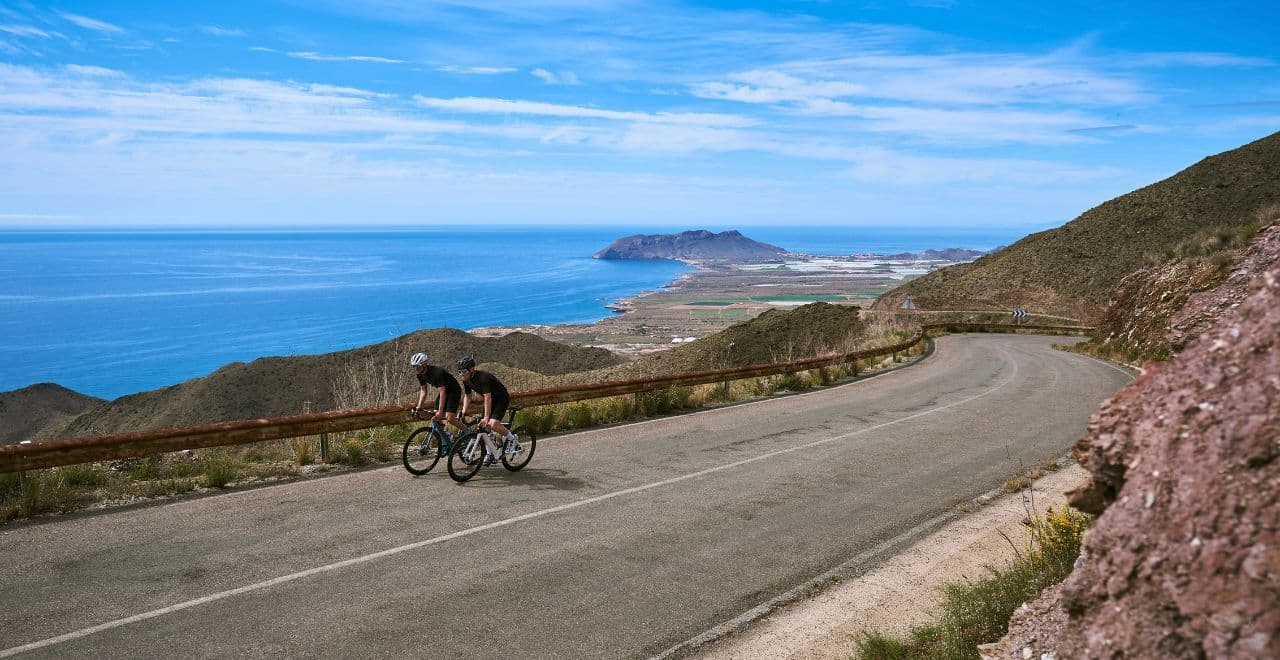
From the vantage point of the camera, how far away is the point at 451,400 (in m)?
11.0

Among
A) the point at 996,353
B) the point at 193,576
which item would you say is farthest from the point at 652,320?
the point at 193,576

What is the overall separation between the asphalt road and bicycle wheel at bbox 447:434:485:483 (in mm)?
171

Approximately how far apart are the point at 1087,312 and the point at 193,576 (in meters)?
68.2

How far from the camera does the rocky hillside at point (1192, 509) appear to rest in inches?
109

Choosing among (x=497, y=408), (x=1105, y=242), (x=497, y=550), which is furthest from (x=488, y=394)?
(x=1105, y=242)

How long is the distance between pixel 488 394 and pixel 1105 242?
276 ft

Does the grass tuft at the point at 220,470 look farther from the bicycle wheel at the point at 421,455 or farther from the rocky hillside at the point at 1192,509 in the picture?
the rocky hillside at the point at 1192,509

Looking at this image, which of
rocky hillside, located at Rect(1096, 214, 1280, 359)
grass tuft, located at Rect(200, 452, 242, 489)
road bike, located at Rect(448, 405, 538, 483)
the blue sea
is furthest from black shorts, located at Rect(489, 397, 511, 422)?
the blue sea

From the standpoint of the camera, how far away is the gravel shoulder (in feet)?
19.5

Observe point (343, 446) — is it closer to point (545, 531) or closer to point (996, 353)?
point (545, 531)

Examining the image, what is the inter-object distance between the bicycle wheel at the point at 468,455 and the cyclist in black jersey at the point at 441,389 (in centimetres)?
35

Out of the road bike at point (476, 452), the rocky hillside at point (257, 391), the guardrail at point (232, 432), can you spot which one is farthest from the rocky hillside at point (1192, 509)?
the rocky hillside at point (257, 391)

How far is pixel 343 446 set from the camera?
11664 millimetres

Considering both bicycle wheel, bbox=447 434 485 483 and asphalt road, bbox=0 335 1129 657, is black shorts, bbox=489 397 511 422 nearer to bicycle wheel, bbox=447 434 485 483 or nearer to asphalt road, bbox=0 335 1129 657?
bicycle wheel, bbox=447 434 485 483
